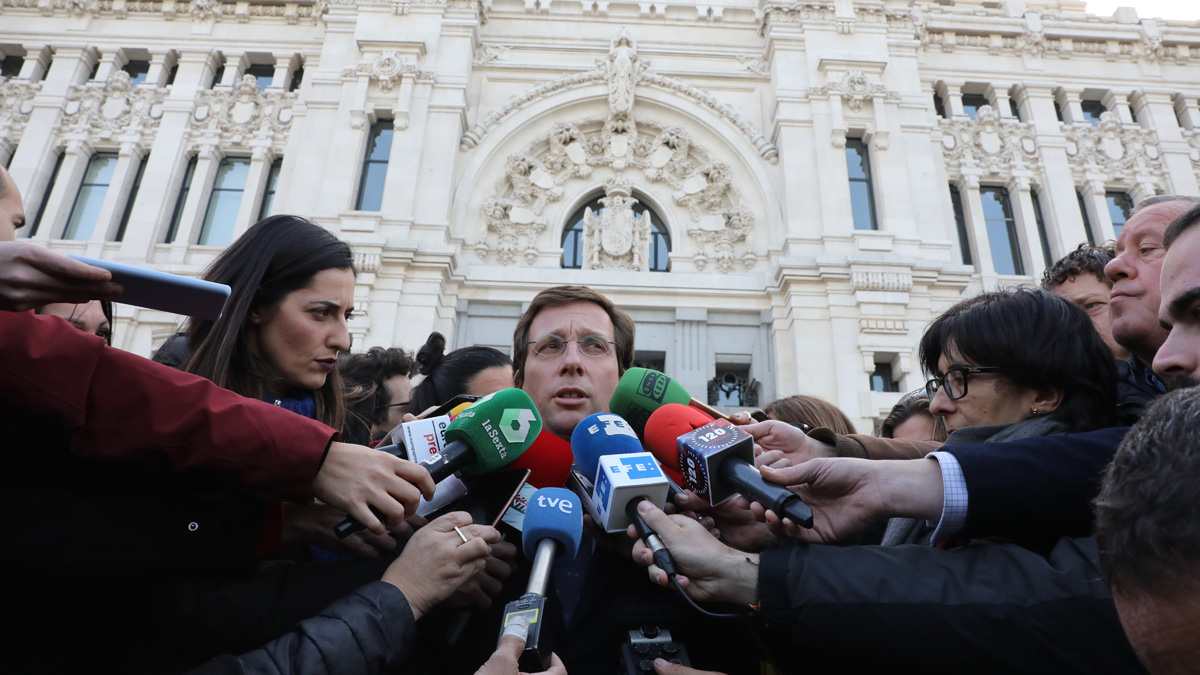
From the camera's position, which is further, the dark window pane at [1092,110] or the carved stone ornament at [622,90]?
the dark window pane at [1092,110]

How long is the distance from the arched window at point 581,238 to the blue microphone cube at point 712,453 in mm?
11548

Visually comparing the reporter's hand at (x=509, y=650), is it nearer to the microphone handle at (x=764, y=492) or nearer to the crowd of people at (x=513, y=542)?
the crowd of people at (x=513, y=542)

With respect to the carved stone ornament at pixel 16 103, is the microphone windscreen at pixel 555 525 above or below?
below

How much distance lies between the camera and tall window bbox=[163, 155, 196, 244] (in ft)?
46.0

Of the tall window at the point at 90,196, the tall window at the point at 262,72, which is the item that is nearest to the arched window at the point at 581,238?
the tall window at the point at 262,72

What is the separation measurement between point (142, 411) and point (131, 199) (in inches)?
606

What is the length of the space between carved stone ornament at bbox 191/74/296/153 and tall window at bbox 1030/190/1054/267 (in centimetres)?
1573

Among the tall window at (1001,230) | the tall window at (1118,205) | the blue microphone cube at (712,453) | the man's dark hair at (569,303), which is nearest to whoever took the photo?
the blue microphone cube at (712,453)

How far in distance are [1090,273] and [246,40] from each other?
1686 cm

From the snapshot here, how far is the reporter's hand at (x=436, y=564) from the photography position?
6.17 feet

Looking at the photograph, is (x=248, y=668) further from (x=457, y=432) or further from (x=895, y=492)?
(x=895, y=492)

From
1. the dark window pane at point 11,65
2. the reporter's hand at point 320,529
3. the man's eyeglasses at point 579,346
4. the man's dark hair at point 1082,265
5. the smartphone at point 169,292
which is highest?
the dark window pane at point 11,65

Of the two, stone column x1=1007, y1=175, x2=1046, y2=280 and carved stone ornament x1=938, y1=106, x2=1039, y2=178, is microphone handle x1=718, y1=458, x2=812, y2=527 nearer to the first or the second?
stone column x1=1007, y1=175, x2=1046, y2=280

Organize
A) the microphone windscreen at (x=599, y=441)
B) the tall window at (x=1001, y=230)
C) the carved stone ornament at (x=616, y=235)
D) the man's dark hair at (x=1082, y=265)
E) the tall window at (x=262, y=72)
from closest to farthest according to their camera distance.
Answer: the microphone windscreen at (x=599, y=441)
the man's dark hair at (x=1082, y=265)
the carved stone ornament at (x=616, y=235)
the tall window at (x=1001, y=230)
the tall window at (x=262, y=72)
